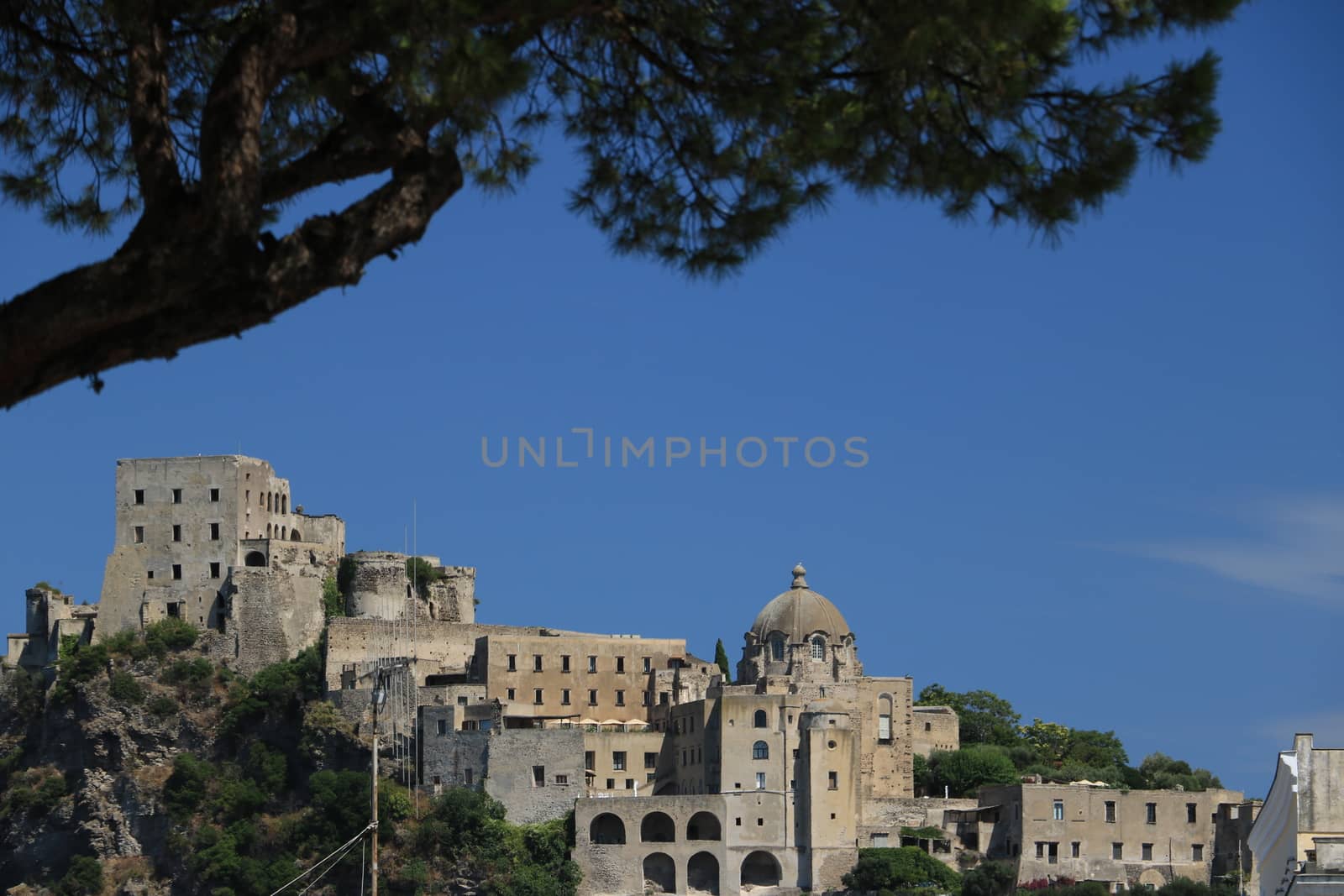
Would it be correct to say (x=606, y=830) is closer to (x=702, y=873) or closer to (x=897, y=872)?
(x=702, y=873)

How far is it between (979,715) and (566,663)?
74.4ft

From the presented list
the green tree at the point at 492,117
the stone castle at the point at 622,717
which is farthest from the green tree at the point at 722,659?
the green tree at the point at 492,117

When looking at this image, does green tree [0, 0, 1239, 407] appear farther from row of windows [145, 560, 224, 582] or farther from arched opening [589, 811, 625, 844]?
row of windows [145, 560, 224, 582]

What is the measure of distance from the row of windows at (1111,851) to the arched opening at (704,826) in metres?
10.5

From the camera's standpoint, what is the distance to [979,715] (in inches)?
3706

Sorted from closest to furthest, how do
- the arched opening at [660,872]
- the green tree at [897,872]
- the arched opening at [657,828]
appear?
the green tree at [897,872] → the arched opening at [660,872] → the arched opening at [657,828]

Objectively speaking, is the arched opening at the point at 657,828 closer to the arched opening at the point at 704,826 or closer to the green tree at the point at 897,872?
the arched opening at the point at 704,826

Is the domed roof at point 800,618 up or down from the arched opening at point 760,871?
up

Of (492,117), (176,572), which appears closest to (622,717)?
(176,572)

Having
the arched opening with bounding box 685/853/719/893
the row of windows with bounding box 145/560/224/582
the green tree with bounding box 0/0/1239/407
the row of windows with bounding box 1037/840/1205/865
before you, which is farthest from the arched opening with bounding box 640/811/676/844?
the green tree with bounding box 0/0/1239/407

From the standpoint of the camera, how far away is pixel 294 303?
13281mm

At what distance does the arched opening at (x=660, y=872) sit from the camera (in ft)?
237

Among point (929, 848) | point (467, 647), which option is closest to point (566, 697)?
point (467, 647)

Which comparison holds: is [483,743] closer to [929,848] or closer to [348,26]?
[929,848]
